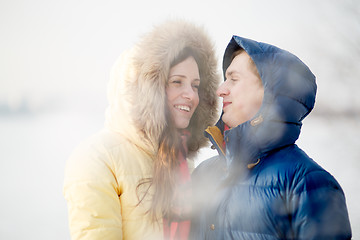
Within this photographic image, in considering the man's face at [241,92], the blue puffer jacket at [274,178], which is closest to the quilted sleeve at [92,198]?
the blue puffer jacket at [274,178]

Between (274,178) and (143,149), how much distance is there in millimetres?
498

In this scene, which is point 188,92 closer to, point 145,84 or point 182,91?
point 182,91

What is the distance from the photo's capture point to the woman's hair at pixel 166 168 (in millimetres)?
1064

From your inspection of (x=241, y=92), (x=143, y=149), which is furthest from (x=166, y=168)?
(x=241, y=92)

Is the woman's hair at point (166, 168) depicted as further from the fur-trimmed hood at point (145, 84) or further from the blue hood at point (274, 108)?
the blue hood at point (274, 108)

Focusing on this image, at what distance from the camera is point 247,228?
2.76ft

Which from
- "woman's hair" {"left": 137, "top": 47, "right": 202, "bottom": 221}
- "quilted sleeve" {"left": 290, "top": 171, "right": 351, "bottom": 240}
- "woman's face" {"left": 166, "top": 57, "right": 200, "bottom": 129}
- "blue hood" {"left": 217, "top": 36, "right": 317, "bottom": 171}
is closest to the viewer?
"quilted sleeve" {"left": 290, "top": 171, "right": 351, "bottom": 240}

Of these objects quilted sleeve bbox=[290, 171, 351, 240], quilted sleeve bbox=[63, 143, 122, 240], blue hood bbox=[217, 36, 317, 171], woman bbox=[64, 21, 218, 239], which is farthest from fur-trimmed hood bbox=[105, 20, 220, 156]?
quilted sleeve bbox=[290, 171, 351, 240]

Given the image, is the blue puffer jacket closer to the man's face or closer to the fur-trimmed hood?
the man's face

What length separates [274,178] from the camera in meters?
0.83

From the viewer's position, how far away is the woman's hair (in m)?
1.06

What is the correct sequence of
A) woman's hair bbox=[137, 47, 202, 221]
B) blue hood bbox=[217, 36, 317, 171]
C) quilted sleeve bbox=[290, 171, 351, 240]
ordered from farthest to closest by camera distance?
woman's hair bbox=[137, 47, 202, 221]
blue hood bbox=[217, 36, 317, 171]
quilted sleeve bbox=[290, 171, 351, 240]

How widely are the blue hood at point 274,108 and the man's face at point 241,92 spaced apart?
5 cm

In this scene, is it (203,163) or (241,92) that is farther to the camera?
(203,163)
